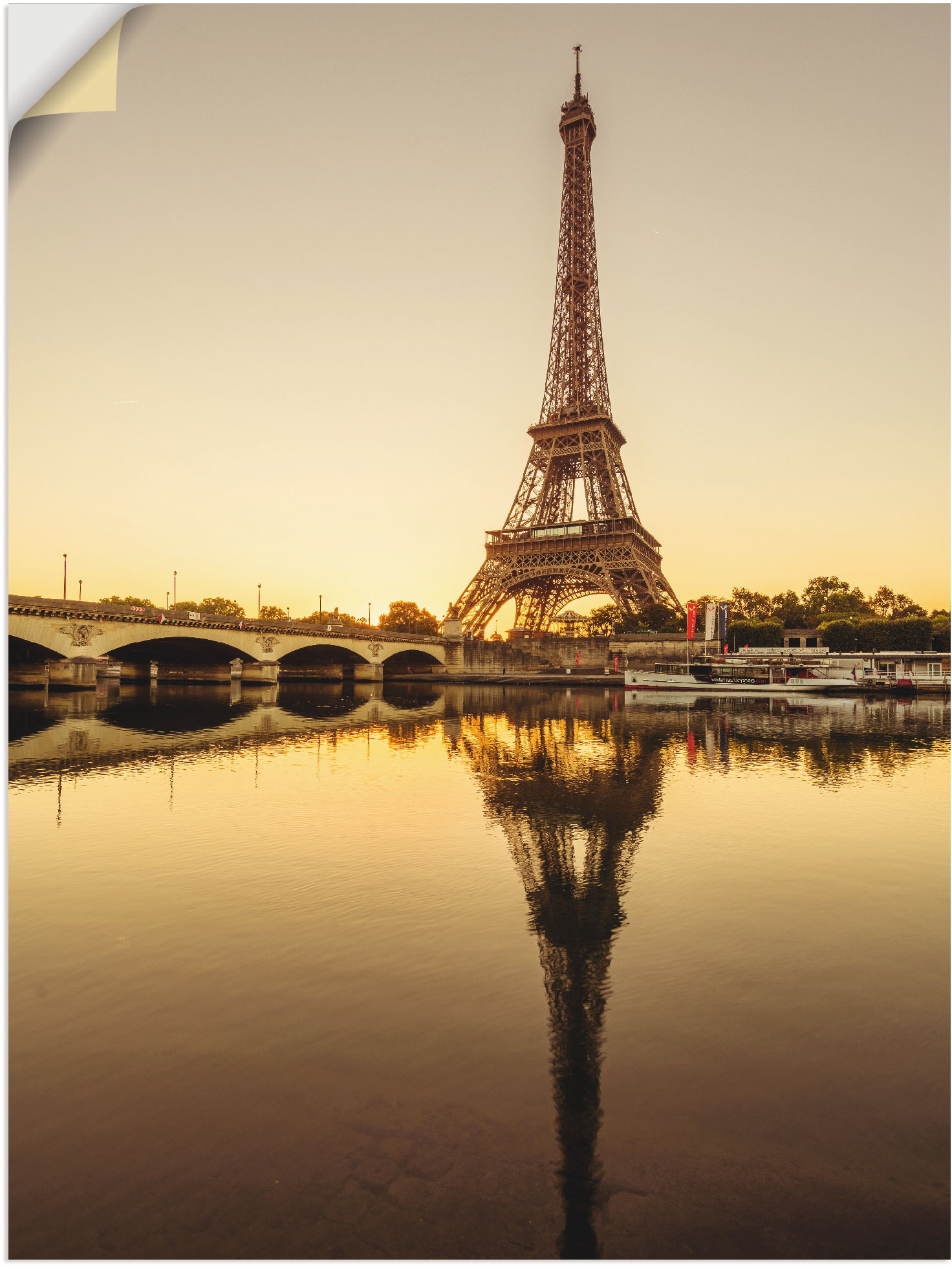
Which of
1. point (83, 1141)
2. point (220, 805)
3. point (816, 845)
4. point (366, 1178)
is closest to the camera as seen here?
point (366, 1178)

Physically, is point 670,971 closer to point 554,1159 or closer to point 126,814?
point 554,1159

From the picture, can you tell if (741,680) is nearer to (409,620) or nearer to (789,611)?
(789,611)

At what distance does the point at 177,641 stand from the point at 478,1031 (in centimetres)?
4937

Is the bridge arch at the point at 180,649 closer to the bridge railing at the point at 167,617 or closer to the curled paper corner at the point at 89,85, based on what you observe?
the bridge railing at the point at 167,617

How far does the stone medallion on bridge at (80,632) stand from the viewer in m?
39.0

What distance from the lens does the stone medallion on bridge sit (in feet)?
128

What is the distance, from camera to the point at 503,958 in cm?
602

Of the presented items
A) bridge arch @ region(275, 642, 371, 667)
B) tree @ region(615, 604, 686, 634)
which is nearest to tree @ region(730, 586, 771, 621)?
tree @ region(615, 604, 686, 634)

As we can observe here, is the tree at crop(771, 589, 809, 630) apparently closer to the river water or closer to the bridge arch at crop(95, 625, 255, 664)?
the bridge arch at crop(95, 625, 255, 664)

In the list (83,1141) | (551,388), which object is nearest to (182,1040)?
(83,1141)

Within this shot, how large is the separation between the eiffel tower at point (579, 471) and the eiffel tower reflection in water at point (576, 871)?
142 ft

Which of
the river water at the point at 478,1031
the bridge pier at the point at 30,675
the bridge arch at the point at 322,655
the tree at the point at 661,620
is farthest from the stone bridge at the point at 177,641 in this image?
the river water at the point at 478,1031

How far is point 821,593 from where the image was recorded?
310ft

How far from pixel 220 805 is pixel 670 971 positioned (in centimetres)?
902
